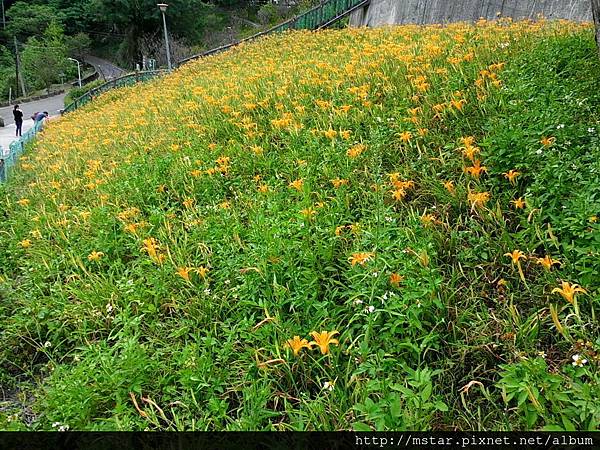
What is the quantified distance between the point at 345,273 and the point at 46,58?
48.3 metres

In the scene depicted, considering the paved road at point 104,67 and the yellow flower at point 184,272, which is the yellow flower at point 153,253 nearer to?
the yellow flower at point 184,272

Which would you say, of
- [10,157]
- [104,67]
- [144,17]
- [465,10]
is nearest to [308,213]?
[10,157]

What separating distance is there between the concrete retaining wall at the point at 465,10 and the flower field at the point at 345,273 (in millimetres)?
3804

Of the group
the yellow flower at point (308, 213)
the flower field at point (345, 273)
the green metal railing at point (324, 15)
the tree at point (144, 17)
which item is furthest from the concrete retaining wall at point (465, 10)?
the tree at point (144, 17)

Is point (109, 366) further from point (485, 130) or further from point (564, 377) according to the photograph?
point (485, 130)

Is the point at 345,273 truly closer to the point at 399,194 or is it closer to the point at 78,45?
the point at 399,194

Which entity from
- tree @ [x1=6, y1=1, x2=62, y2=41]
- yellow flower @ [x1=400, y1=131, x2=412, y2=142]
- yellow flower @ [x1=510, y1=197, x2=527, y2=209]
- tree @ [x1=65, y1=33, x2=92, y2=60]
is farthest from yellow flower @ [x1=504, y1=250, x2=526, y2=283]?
A: tree @ [x1=6, y1=1, x2=62, y2=41]

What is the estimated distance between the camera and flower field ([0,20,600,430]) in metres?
1.87

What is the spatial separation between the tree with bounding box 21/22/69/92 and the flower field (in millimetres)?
45097

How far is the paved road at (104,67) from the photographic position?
38606mm

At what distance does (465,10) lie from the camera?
400 inches

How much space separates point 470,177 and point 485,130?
1.85ft

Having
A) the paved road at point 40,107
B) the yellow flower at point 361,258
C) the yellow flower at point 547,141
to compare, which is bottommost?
the paved road at point 40,107

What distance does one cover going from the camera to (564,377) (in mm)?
1648
